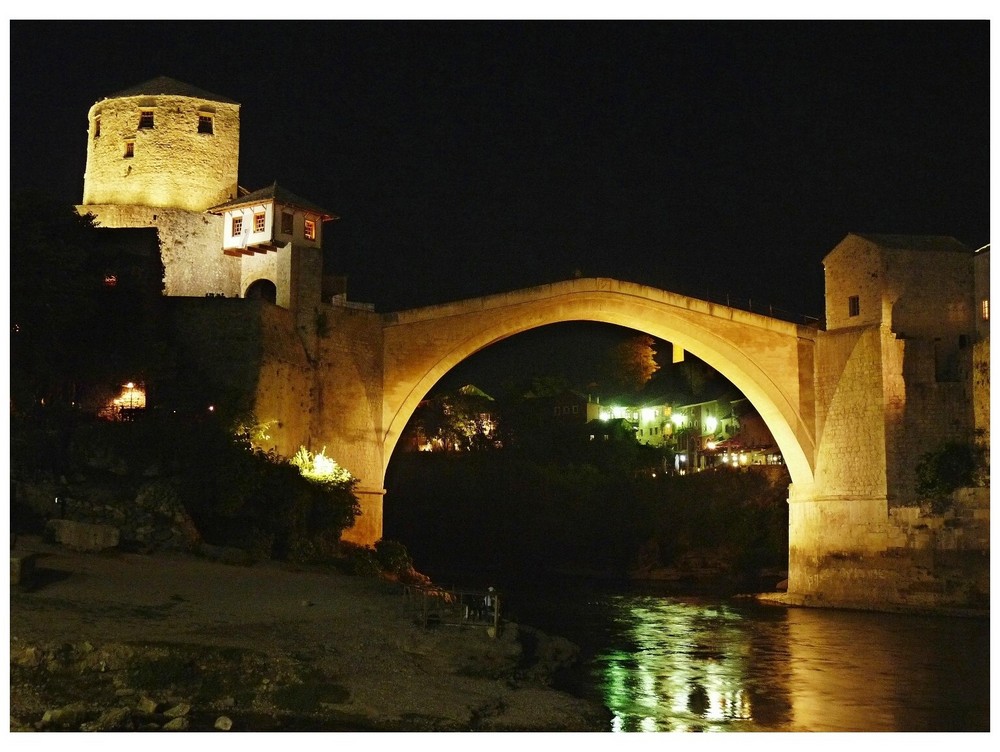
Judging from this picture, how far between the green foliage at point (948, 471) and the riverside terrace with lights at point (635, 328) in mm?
256

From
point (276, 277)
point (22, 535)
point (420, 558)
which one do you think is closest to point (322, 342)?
point (276, 277)

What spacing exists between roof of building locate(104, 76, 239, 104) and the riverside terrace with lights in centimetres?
8

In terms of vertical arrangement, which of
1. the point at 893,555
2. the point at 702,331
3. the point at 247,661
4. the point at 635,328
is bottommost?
the point at 247,661

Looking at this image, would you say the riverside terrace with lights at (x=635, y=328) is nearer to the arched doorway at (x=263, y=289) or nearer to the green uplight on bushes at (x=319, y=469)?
the arched doorway at (x=263, y=289)

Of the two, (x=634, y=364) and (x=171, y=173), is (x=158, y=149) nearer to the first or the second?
(x=171, y=173)

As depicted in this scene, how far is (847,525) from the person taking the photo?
34688 millimetres

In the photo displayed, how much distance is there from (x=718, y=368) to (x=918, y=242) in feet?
21.1

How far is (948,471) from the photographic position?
3300 cm

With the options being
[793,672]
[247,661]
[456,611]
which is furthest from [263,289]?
[247,661]

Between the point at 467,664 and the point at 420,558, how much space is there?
3629 centimetres

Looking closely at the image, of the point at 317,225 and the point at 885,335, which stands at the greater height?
the point at 317,225

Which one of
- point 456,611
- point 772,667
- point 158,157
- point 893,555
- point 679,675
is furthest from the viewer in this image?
point 158,157

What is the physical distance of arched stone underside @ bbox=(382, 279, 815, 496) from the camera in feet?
Result: 115

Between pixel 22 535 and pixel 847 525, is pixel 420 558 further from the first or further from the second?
pixel 22 535
